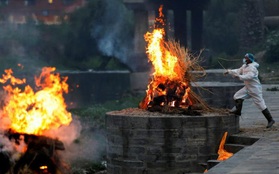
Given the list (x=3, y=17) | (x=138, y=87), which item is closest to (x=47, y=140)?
(x=138, y=87)

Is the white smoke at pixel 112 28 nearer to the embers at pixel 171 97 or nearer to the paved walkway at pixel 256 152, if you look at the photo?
the paved walkway at pixel 256 152

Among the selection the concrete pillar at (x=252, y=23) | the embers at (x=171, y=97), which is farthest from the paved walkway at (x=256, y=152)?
the concrete pillar at (x=252, y=23)

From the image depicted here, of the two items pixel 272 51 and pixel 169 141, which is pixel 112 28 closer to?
pixel 272 51

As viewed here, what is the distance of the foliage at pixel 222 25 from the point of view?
67500 millimetres

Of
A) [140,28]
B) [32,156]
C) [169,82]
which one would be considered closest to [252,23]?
[140,28]

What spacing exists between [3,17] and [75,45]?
1006cm

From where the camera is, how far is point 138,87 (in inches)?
2436

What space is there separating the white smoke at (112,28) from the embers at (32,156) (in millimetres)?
47479

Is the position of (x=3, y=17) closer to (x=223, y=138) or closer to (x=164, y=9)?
(x=164, y=9)

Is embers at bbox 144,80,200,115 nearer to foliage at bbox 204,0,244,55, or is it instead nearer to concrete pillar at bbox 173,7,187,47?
concrete pillar at bbox 173,7,187,47

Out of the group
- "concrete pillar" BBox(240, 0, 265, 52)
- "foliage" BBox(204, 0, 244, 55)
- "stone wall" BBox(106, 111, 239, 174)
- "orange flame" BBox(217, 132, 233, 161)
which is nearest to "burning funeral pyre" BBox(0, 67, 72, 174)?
"stone wall" BBox(106, 111, 239, 174)

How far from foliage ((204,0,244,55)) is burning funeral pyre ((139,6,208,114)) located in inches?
1650

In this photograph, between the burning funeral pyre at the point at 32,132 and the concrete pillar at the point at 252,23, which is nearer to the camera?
the burning funeral pyre at the point at 32,132

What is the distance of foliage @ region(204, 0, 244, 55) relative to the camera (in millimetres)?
67500
